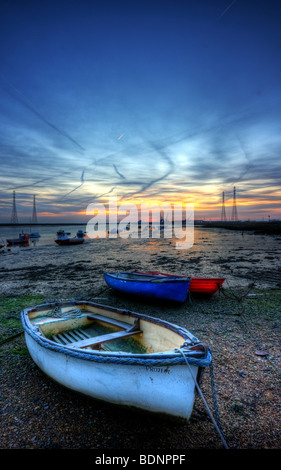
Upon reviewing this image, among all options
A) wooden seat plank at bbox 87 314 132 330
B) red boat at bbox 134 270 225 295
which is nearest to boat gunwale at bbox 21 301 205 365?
wooden seat plank at bbox 87 314 132 330

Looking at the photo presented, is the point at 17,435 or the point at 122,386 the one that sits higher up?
the point at 122,386

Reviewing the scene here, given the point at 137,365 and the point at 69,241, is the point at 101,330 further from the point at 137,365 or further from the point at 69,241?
the point at 69,241

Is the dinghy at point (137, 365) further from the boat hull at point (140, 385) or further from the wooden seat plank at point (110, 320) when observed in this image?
the wooden seat plank at point (110, 320)

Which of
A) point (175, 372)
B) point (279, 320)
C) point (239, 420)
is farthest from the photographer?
point (279, 320)

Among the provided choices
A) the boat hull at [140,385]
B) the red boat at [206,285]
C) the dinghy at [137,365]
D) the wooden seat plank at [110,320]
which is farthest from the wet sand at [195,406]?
the wooden seat plank at [110,320]

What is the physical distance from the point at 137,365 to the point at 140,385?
338 millimetres

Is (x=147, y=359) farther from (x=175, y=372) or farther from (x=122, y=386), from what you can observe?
(x=122, y=386)

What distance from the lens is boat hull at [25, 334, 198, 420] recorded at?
3.57 metres

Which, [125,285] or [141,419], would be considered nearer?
[141,419]

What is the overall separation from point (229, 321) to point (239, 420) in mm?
4767

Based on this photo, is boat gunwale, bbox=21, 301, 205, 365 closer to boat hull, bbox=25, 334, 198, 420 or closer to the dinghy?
the dinghy

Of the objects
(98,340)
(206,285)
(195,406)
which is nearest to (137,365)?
(195,406)

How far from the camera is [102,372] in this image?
3.94 meters

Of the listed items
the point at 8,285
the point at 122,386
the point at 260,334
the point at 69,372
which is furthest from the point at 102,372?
the point at 8,285
